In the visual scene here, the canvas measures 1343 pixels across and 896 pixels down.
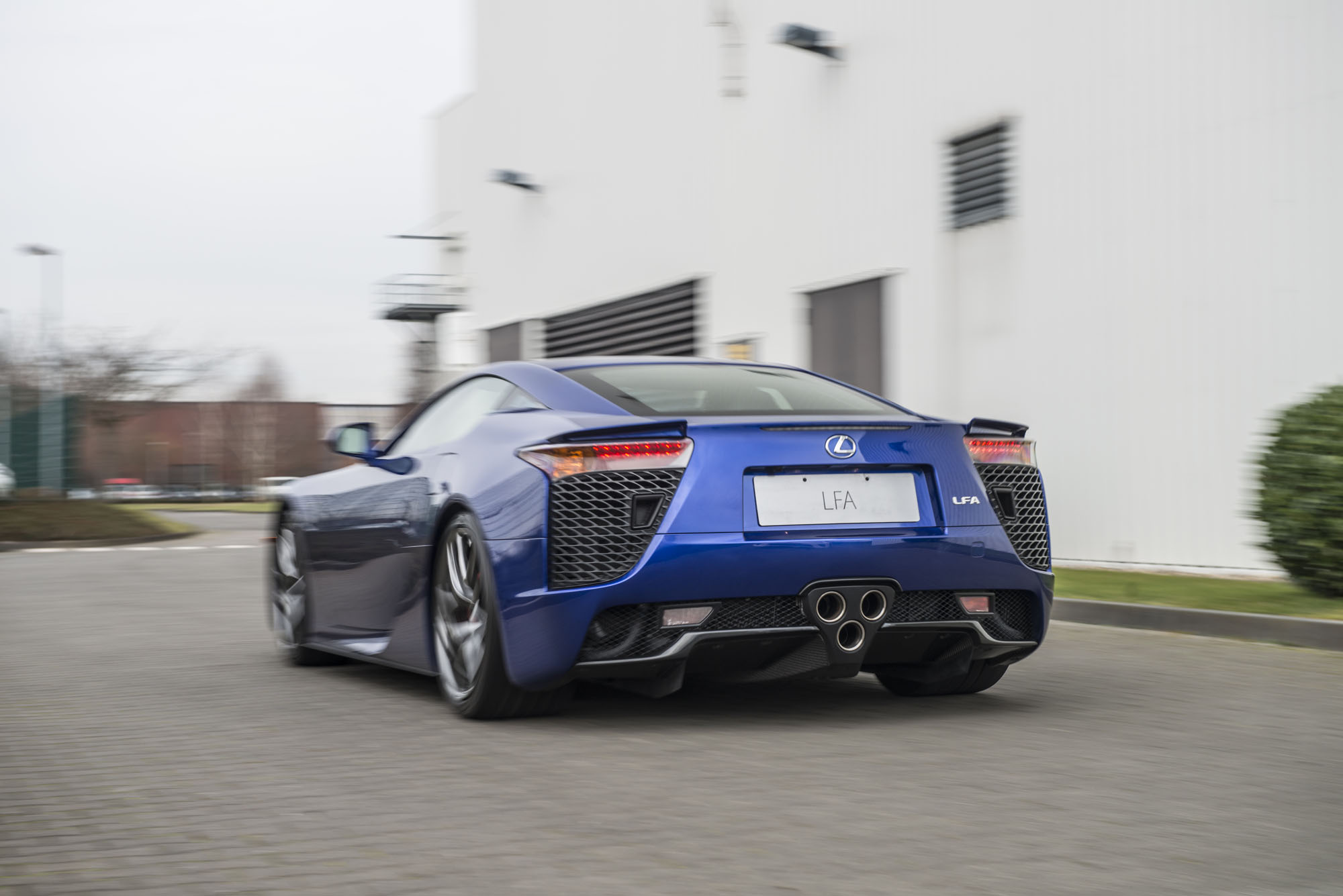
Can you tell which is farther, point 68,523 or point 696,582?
point 68,523

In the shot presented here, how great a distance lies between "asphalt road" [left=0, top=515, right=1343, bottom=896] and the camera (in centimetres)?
322

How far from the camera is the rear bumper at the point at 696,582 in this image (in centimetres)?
472

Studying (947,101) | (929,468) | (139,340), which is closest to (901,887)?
(929,468)

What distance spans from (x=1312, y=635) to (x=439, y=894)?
232 inches

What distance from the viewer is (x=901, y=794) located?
3957 millimetres

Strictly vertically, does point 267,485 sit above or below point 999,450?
below

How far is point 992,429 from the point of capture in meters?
5.35

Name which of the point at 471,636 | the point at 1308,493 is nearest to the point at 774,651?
the point at 471,636

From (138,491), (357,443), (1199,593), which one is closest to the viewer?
(357,443)

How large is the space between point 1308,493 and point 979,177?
6.50 metres

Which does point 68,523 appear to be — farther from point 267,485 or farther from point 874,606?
point 267,485

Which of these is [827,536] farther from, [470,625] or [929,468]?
[470,625]

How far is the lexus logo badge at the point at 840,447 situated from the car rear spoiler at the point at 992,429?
0.49 meters

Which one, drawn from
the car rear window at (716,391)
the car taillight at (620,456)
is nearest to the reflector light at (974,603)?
the car rear window at (716,391)
